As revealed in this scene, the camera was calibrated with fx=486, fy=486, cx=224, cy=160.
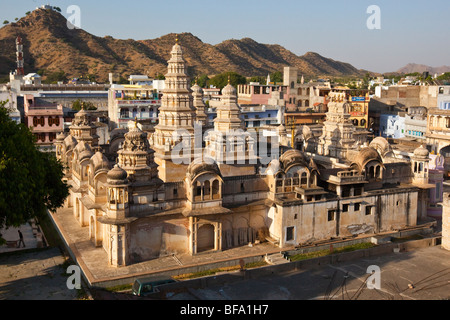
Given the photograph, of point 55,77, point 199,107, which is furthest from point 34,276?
point 55,77

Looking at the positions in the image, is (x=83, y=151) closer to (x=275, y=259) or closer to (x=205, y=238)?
(x=205, y=238)

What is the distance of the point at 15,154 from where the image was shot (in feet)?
79.6

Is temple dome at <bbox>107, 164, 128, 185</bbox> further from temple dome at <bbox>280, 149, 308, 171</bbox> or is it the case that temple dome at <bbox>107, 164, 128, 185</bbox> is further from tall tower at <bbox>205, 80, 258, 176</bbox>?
temple dome at <bbox>280, 149, 308, 171</bbox>

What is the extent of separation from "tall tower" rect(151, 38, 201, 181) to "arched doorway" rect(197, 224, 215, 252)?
6127 mm

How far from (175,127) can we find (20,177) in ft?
44.7

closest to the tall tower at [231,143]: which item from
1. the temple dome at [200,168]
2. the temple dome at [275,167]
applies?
the temple dome at [275,167]

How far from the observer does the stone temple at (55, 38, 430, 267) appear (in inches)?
1112

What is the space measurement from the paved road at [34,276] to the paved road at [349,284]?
637cm

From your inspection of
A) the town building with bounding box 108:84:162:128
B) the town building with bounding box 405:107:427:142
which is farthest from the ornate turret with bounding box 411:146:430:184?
the town building with bounding box 108:84:162:128

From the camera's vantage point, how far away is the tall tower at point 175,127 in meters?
34.5

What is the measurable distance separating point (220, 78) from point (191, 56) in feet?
205

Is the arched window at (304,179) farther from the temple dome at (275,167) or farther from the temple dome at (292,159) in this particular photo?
the temple dome at (275,167)
